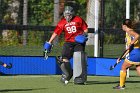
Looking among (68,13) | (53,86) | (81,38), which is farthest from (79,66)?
(68,13)

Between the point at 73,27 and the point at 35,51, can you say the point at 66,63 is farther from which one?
the point at 35,51

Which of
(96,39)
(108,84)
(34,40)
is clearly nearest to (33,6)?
(34,40)

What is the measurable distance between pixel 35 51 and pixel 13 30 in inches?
44.7

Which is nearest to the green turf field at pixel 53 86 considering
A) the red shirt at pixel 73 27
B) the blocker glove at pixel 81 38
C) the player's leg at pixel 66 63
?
the player's leg at pixel 66 63

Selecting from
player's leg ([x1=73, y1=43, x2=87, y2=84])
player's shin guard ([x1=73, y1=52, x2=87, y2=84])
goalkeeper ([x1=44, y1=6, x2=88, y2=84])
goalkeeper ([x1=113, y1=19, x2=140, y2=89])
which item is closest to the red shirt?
goalkeeper ([x1=44, y1=6, x2=88, y2=84])

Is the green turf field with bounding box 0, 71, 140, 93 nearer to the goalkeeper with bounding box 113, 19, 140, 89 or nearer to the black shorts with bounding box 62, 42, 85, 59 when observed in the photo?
the goalkeeper with bounding box 113, 19, 140, 89

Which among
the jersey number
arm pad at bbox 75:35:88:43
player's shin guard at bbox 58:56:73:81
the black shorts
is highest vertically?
the jersey number

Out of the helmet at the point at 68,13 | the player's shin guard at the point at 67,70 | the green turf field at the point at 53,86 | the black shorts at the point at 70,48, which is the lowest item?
the green turf field at the point at 53,86

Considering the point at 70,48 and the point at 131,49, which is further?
the point at 70,48

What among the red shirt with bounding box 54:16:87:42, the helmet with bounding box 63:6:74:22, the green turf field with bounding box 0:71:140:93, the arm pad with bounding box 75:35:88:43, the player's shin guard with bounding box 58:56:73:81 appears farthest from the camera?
the player's shin guard with bounding box 58:56:73:81

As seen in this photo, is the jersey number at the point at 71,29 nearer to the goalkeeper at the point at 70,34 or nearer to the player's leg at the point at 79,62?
the goalkeeper at the point at 70,34

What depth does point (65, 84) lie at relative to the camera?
14.4 m

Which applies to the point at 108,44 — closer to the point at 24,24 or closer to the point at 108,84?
the point at 24,24

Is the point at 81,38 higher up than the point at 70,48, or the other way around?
the point at 81,38
